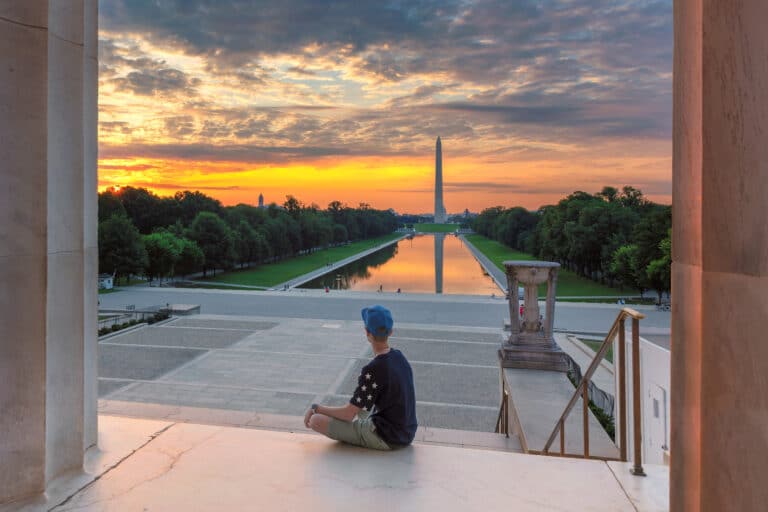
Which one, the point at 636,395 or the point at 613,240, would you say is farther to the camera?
the point at 613,240

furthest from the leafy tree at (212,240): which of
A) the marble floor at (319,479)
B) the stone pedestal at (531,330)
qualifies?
the marble floor at (319,479)

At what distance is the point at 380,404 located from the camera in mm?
3686

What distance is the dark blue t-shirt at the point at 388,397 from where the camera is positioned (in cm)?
365

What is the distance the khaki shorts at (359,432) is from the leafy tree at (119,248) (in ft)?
131

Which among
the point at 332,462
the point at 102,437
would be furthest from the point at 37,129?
the point at 332,462

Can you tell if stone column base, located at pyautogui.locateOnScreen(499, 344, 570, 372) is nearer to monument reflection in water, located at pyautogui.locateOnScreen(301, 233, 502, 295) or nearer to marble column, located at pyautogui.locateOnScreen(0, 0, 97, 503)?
marble column, located at pyautogui.locateOnScreen(0, 0, 97, 503)

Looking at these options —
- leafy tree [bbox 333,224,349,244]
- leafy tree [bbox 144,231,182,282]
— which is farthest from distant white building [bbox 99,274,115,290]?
leafy tree [bbox 333,224,349,244]

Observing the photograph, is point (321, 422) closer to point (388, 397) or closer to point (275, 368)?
point (388, 397)

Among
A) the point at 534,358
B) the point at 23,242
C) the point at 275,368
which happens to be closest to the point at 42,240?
the point at 23,242

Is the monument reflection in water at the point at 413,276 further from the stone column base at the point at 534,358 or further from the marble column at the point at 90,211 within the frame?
the marble column at the point at 90,211

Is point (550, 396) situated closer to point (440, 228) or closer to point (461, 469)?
point (461, 469)

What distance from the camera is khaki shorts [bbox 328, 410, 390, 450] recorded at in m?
3.70

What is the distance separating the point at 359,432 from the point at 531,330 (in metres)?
7.26

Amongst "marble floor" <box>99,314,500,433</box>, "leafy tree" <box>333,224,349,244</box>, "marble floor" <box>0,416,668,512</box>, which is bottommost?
"marble floor" <box>99,314,500,433</box>
